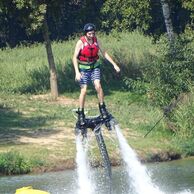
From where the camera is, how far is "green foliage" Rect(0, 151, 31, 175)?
24234 millimetres

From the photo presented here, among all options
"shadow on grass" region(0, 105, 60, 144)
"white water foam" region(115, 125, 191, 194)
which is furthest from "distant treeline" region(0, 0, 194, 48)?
"white water foam" region(115, 125, 191, 194)

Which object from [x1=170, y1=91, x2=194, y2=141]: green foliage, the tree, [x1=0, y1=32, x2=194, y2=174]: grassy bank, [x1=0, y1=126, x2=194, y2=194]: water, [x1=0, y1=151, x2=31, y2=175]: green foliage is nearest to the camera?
[x1=0, y1=126, x2=194, y2=194]: water

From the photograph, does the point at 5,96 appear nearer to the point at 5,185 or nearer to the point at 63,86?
the point at 63,86

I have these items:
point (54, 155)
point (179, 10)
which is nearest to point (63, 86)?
point (179, 10)

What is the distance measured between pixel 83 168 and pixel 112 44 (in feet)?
99.4

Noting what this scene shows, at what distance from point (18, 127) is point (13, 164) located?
6.12 meters

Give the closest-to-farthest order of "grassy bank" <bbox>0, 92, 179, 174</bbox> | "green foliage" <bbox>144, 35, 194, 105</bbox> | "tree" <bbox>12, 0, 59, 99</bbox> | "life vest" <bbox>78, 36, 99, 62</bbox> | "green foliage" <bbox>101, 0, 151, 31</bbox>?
"life vest" <bbox>78, 36, 99, 62</bbox>
"grassy bank" <bbox>0, 92, 179, 174</bbox>
"green foliage" <bbox>144, 35, 194, 105</bbox>
"green foliage" <bbox>101, 0, 151, 31</bbox>
"tree" <bbox>12, 0, 59, 99</bbox>

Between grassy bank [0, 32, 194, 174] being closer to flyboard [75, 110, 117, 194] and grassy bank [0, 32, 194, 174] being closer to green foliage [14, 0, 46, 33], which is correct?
flyboard [75, 110, 117, 194]

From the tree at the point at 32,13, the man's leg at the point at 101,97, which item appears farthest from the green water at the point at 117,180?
the tree at the point at 32,13

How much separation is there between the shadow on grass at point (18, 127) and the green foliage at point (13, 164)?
3.05m

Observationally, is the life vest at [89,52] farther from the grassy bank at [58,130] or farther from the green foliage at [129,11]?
the green foliage at [129,11]

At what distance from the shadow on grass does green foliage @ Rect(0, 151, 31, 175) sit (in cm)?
305

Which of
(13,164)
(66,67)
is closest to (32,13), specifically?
(66,67)

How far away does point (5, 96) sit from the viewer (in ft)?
127
